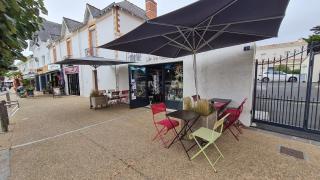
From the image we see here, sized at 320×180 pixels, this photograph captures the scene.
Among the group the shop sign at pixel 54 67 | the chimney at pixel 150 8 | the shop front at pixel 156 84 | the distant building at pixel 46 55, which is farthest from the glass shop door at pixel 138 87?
the distant building at pixel 46 55

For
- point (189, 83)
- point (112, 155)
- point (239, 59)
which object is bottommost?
point (112, 155)

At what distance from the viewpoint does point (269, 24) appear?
304cm

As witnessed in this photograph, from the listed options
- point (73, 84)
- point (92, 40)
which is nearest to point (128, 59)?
point (92, 40)

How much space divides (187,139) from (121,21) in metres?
8.12

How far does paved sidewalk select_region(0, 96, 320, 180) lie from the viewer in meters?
2.59

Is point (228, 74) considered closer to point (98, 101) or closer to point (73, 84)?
point (98, 101)

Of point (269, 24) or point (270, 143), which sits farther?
point (270, 143)

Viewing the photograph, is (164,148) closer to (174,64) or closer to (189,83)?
(189,83)

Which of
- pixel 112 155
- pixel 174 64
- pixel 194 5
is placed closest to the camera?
pixel 194 5

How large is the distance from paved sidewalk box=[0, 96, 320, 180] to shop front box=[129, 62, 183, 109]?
2.81 meters

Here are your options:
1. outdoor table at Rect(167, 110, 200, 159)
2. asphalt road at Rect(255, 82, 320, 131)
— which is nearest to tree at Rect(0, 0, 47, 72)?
outdoor table at Rect(167, 110, 200, 159)

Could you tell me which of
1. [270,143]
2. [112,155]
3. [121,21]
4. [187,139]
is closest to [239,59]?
[270,143]

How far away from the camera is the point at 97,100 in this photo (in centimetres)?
779

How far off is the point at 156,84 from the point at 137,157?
4981 mm
